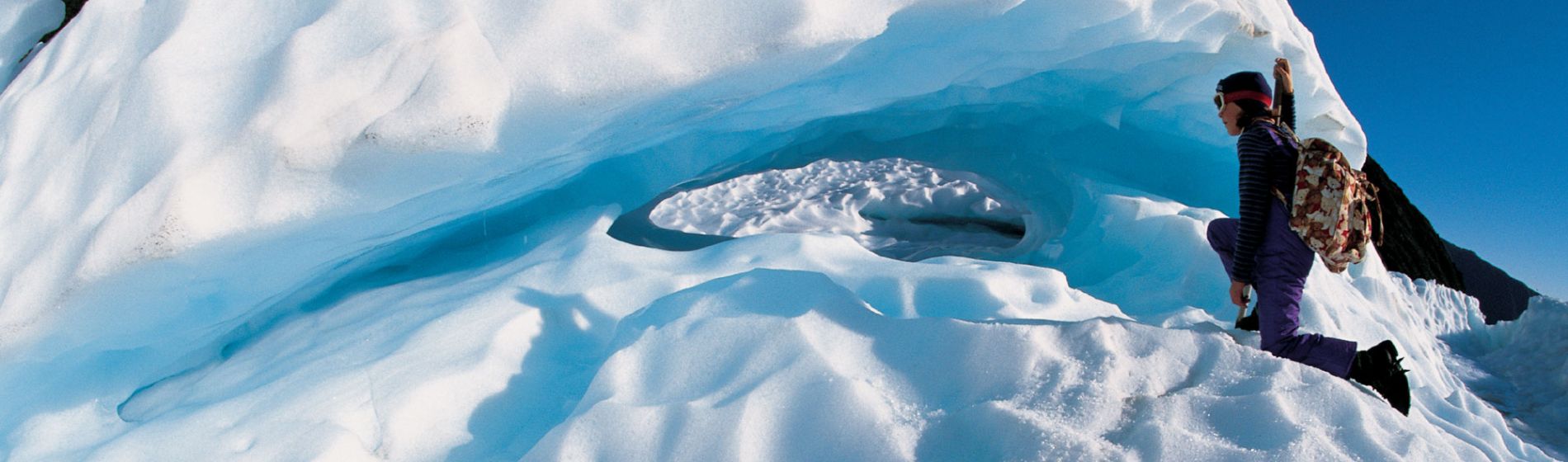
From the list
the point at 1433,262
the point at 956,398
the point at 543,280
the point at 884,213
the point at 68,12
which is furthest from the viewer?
the point at 1433,262

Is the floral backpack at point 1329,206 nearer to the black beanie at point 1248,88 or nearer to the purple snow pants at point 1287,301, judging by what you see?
the purple snow pants at point 1287,301

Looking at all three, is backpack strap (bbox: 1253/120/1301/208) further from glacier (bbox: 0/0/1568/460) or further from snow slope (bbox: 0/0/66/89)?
snow slope (bbox: 0/0/66/89)

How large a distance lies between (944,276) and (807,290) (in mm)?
595

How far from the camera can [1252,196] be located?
1.94m

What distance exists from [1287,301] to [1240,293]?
0.13 m

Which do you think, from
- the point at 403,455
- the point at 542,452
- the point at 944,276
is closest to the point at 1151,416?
the point at 944,276

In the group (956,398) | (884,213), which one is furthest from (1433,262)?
(956,398)

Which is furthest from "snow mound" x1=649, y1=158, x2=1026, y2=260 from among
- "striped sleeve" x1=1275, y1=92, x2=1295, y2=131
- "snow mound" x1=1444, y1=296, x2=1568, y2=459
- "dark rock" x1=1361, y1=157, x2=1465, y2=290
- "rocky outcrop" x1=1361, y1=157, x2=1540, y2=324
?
"rocky outcrop" x1=1361, y1=157, x2=1540, y2=324

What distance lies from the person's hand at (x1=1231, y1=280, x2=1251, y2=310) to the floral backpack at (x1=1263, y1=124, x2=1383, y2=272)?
0.21 m

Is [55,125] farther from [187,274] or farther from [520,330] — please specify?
[520,330]

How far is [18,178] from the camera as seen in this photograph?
2.28m

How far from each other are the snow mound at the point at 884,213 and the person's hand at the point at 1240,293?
9.98 ft

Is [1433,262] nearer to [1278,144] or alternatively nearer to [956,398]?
[1278,144]

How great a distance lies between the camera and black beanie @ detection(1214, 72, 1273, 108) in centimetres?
196
